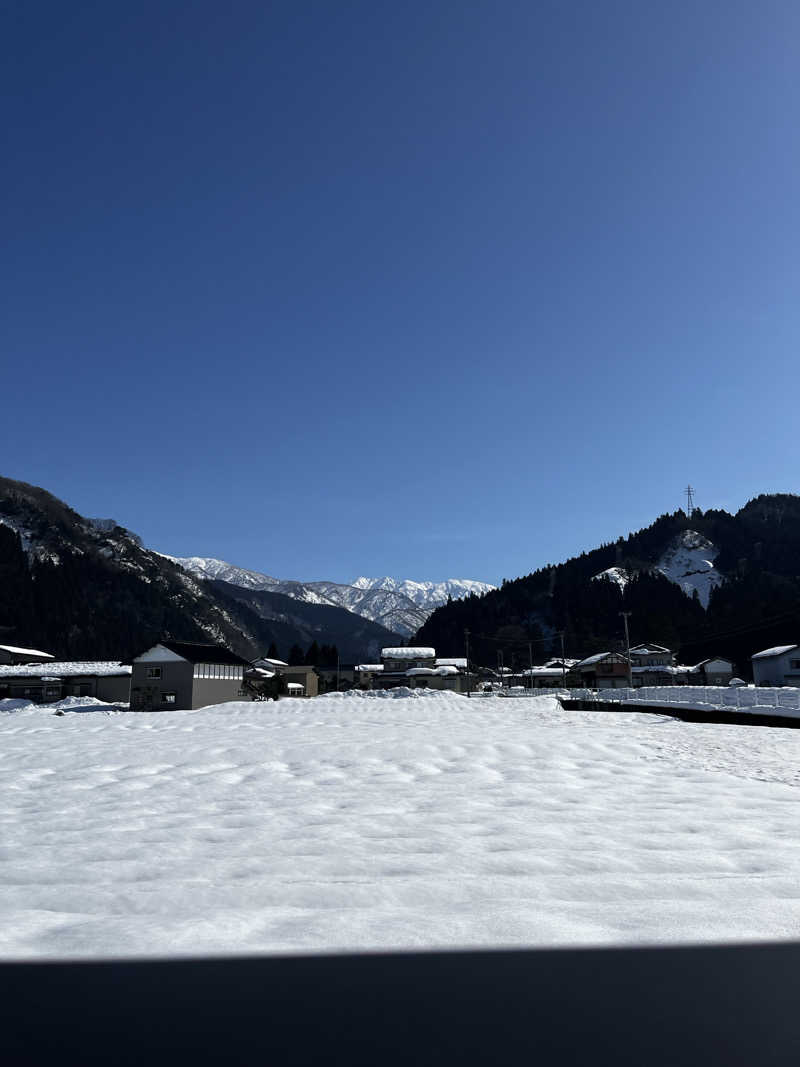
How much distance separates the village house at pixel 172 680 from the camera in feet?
162

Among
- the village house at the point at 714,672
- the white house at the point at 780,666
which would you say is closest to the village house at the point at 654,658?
the village house at the point at 714,672

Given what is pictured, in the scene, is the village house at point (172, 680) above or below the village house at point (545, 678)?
above

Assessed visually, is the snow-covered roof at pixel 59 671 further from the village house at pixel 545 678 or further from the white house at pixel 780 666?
the white house at pixel 780 666

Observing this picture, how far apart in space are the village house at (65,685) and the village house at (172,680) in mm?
14796

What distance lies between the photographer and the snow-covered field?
3809mm

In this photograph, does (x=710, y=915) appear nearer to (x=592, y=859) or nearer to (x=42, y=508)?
(x=592, y=859)

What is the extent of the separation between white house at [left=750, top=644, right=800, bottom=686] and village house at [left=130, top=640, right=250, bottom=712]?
6065 centimetres

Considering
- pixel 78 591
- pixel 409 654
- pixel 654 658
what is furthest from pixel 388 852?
pixel 78 591

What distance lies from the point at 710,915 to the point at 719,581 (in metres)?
211

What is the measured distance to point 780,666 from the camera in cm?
7344

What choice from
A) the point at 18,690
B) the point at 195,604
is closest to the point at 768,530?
the point at 195,604

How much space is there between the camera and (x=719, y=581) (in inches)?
7598

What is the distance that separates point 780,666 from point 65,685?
77.0 m

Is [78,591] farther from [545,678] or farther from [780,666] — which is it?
[780,666]
